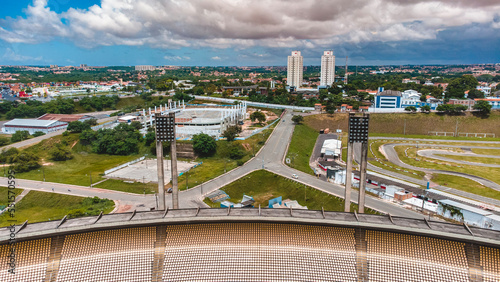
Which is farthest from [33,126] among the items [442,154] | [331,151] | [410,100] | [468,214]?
[410,100]

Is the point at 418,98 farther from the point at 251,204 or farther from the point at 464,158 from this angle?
the point at 251,204

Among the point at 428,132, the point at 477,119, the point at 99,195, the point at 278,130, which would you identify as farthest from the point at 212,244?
the point at 477,119

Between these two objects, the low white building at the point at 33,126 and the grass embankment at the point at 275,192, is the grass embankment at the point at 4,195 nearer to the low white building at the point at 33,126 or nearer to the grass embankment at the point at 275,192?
the grass embankment at the point at 275,192

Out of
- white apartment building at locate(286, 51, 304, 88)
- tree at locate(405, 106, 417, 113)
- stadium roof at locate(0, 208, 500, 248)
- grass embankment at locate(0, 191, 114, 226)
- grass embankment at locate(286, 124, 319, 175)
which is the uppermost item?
white apartment building at locate(286, 51, 304, 88)

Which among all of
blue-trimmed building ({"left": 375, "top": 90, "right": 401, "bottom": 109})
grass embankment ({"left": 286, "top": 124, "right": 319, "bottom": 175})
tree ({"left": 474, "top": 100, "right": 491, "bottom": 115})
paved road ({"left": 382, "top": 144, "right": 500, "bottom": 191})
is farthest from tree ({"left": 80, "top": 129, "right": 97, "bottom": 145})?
tree ({"left": 474, "top": 100, "right": 491, "bottom": 115})

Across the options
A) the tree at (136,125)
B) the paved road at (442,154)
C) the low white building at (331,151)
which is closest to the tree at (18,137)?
the tree at (136,125)

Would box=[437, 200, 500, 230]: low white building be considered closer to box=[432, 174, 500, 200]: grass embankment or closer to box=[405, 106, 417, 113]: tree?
box=[432, 174, 500, 200]: grass embankment

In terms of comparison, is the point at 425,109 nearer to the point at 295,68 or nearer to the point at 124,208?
the point at 124,208
